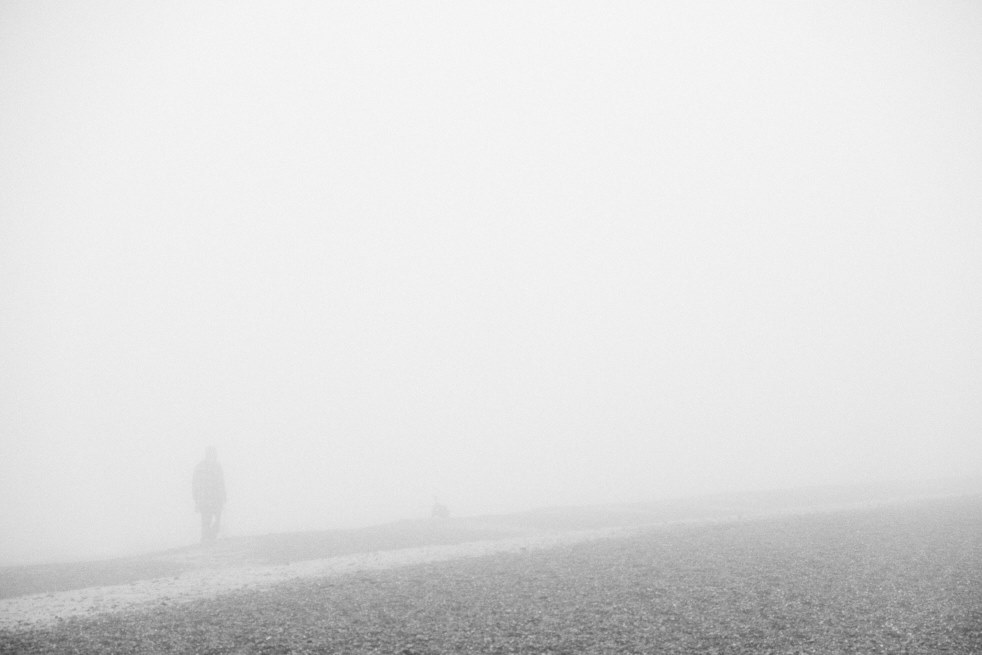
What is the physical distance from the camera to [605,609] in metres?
13.2

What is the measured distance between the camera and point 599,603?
13.7m

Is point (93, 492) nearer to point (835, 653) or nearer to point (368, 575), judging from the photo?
point (368, 575)

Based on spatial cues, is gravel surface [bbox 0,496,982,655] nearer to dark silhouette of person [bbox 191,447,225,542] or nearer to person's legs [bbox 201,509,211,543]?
person's legs [bbox 201,509,211,543]

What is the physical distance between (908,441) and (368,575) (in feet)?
490

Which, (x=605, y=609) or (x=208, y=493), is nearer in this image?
(x=605, y=609)

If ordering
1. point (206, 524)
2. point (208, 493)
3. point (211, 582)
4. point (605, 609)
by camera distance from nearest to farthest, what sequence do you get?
point (605, 609), point (211, 582), point (206, 524), point (208, 493)

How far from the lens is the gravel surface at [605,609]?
11273 millimetres

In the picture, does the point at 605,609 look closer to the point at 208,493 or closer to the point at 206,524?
the point at 206,524

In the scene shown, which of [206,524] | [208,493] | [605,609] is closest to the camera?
[605,609]

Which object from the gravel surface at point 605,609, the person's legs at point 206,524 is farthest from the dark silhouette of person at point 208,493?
the gravel surface at point 605,609

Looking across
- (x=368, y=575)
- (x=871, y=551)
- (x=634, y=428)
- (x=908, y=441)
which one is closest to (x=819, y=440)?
(x=908, y=441)

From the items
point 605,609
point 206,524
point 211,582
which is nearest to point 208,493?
point 206,524

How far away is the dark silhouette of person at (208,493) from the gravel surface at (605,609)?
22.1 meters

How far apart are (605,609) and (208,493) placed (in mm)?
30603
